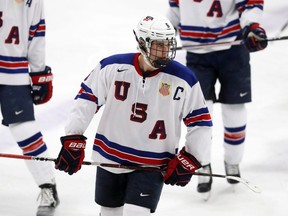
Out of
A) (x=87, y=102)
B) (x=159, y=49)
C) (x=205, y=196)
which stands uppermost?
(x=159, y=49)

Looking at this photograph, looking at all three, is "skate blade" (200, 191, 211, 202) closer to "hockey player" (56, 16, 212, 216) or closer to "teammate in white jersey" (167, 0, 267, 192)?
"teammate in white jersey" (167, 0, 267, 192)

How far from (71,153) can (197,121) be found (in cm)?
49

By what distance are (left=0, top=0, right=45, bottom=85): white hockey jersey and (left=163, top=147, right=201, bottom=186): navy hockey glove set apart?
1030 millimetres

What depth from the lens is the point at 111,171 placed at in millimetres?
2846

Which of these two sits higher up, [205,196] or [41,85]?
[41,85]

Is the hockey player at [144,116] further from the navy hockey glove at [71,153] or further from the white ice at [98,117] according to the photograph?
the white ice at [98,117]

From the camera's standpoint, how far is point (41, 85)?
3.54 m

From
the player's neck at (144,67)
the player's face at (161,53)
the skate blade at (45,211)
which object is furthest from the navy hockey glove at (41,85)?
the player's face at (161,53)

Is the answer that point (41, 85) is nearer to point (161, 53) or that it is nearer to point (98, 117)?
point (161, 53)

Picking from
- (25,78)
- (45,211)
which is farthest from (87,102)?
(45,211)

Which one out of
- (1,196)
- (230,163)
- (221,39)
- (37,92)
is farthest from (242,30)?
(1,196)

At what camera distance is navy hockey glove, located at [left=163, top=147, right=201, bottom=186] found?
2748 mm

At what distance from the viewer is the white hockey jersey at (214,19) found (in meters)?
3.68

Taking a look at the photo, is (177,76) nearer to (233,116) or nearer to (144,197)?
(144,197)
